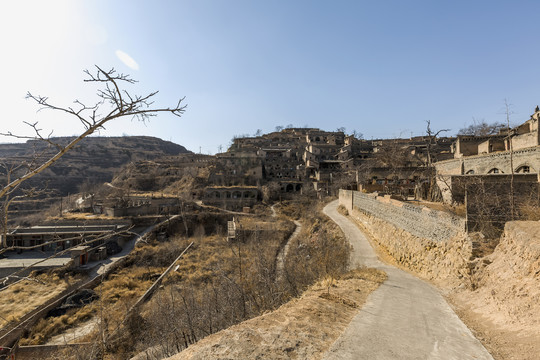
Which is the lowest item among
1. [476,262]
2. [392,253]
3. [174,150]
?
[392,253]

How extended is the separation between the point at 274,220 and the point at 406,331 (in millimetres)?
25196

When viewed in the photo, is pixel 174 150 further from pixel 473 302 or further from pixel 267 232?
pixel 473 302

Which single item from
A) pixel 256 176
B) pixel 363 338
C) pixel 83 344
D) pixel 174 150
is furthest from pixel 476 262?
pixel 174 150

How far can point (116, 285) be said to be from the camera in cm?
1830

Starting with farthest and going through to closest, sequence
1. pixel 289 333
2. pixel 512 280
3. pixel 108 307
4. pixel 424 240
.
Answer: pixel 108 307
pixel 424 240
pixel 512 280
pixel 289 333

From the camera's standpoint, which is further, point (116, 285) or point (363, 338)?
point (116, 285)

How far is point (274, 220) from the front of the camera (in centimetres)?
3006

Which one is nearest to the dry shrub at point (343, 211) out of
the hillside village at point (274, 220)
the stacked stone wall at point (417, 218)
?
the hillside village at point (274, 220)

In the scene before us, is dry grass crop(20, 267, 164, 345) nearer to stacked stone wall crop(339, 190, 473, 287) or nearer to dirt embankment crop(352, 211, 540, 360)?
dirt embankment crop(352, 211, 540, 360)

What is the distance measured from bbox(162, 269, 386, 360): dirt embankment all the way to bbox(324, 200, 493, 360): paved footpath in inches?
10.5

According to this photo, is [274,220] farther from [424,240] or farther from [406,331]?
[406,331]

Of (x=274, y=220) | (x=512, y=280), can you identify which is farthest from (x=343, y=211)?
(x=512, y=280)

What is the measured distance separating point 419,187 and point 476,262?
12.1 metres

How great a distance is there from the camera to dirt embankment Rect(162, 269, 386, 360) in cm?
408
